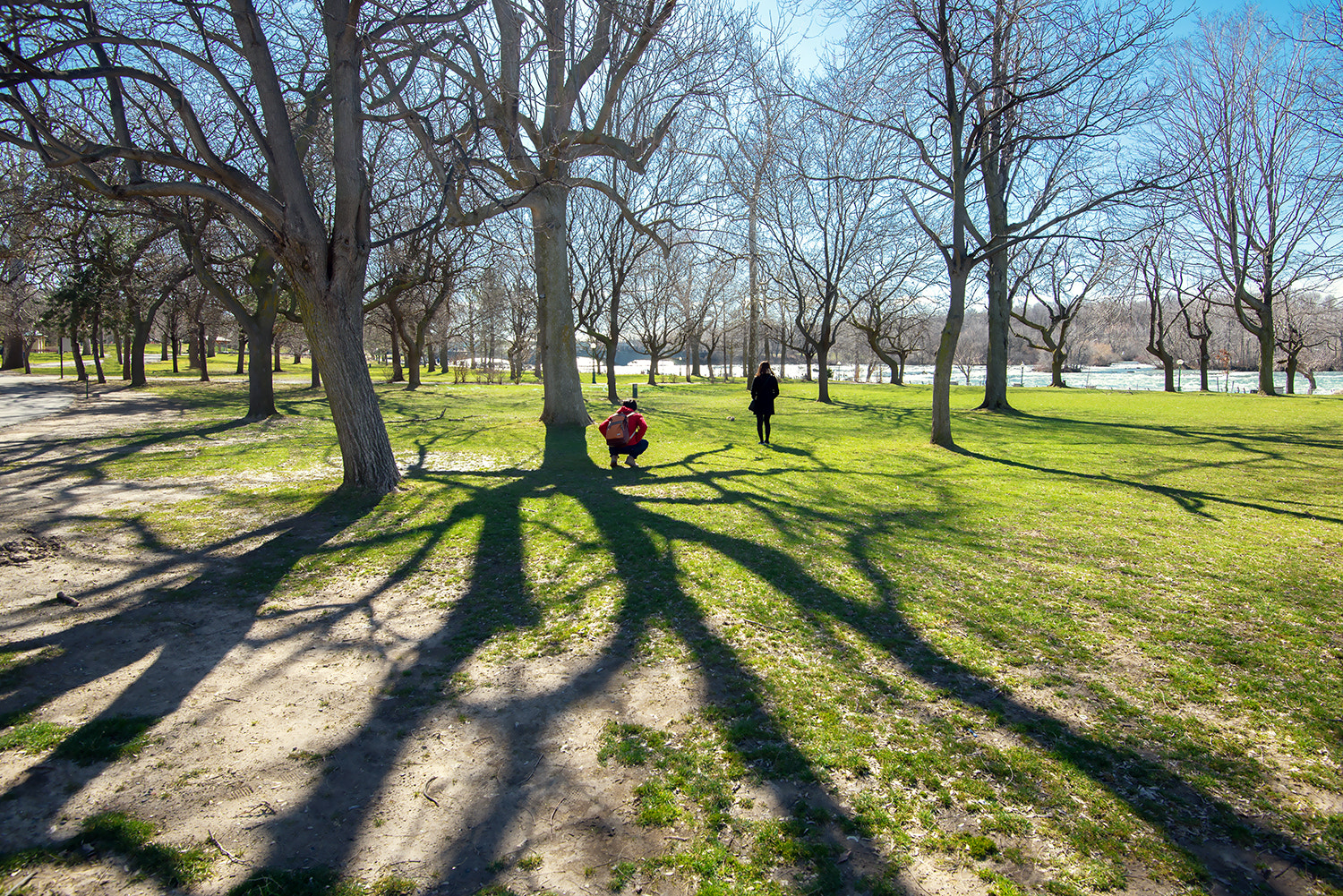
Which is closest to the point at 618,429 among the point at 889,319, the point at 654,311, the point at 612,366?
the point at 612,366

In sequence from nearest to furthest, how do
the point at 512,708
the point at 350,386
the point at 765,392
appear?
the point at 512,708, the point at 350,386, the point at 765,392

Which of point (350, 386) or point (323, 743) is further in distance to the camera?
point (350, 386)

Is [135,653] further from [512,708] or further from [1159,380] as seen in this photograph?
[1159,380]

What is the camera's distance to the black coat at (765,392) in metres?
12.9

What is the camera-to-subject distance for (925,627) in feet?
14.6

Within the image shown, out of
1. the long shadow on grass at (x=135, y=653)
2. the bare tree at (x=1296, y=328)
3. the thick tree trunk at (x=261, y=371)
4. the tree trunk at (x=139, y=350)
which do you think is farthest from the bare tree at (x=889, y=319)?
the tree trunk at (x=139, y=350)

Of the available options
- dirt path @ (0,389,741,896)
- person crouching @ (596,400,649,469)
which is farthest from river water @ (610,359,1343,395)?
dirt path @ (0,389,741,896)

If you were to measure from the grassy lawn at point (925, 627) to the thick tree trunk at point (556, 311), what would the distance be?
318 centimetres

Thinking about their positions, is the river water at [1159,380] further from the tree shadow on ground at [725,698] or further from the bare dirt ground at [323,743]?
the bare dirt ground at [323,743]

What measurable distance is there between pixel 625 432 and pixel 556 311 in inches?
174

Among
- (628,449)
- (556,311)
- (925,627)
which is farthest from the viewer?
(556,311)

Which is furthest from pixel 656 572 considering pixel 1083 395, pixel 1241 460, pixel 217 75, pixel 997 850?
pixel 1083 395

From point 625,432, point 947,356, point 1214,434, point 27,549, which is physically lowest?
point 27,549

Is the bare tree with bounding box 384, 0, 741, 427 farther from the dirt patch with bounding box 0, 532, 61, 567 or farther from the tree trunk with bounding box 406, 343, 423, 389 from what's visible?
the tree trunk with bounding box 406, 343, 423, 389
